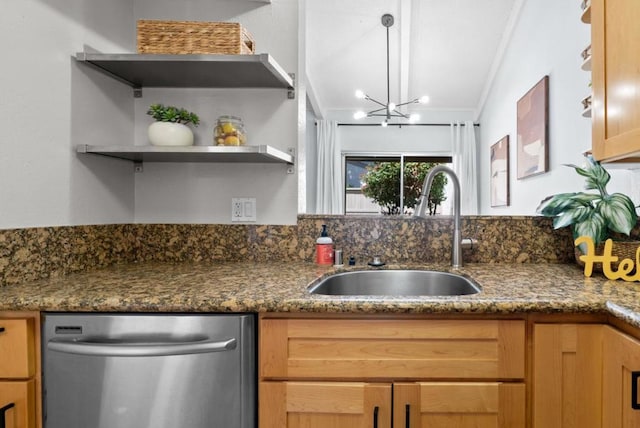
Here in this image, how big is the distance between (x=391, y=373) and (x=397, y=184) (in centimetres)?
457

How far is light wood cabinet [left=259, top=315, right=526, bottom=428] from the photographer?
0.99 m

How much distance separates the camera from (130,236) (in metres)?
Answer: 1.67

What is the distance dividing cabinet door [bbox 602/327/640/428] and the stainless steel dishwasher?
86cm

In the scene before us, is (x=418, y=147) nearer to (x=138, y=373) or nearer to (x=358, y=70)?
(x=358, y=70)

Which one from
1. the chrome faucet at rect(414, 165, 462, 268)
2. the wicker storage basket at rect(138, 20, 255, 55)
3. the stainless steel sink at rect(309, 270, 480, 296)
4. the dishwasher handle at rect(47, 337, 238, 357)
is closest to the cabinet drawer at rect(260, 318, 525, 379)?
the dishwasher handle at rect(47, 337, 238, 357)


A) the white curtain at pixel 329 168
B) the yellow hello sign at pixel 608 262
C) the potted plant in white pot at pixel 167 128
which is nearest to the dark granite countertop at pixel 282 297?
the yellow hello sign at pixel 608 262

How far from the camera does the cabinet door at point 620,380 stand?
2.77 feet

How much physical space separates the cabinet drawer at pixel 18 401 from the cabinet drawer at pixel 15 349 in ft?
0.07

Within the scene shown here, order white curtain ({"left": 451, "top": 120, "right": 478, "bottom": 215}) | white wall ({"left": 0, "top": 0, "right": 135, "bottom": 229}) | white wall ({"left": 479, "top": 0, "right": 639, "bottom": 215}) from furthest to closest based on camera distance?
white curtain ({"left": 451, "top": 120, "right": 478, "bottom": 215}), white wall ({"left": 479, "top": 0, "right": 639, "bottom": 215}), white wall ({"left": 0, "top": 0, "right": 135, "bottom": 229})

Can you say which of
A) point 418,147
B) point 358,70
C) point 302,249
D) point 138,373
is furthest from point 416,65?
point 138,373

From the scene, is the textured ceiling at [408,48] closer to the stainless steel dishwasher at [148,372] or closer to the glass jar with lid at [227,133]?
the glass jar with lid at [227,133]

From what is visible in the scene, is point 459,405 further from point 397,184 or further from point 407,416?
point 397,184

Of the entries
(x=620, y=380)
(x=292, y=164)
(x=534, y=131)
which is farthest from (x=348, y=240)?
(x=534, y=131)

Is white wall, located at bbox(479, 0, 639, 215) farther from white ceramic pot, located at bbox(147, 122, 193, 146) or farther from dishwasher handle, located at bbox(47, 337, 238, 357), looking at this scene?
white ceramic pot, located at bbox(147, 122, 193, 146)
